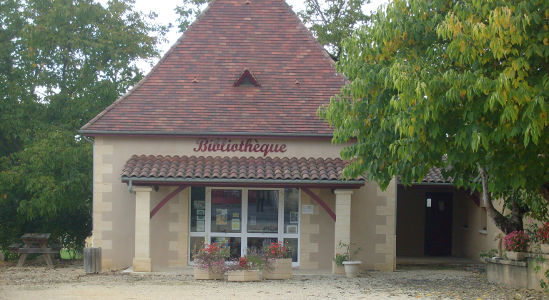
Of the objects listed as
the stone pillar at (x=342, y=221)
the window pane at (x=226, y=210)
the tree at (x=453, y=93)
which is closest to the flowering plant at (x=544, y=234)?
the tree at (x=453, y=93)

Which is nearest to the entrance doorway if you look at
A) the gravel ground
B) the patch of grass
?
the gravel ground

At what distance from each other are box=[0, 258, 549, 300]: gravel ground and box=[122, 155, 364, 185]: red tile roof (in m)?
2.19

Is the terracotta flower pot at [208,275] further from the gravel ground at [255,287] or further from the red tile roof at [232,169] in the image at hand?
the red tile roof at [232,169]

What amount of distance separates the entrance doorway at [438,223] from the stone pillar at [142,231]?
10110 mm

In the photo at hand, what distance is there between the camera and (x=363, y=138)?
1355cm

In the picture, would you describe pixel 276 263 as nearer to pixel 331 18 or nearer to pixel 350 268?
pixel 350 268

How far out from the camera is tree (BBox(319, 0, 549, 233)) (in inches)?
406

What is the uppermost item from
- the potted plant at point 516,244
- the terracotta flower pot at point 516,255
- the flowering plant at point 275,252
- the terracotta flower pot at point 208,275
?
the potted plant at point 516,244

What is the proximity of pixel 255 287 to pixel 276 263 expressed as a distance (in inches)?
56.0

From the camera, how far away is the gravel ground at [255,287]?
12727 millimetres

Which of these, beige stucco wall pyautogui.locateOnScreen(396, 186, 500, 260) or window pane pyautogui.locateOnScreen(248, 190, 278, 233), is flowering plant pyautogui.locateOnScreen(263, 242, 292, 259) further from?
beige stucco wall pyautogui.locateOnScreen(396, 186, 500, 260)

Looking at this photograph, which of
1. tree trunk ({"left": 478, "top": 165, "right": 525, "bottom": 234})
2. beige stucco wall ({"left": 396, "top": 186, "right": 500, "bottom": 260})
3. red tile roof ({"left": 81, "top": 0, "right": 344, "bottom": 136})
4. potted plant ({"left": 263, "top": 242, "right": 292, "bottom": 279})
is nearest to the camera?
tree trunk ({"left": 478, "top": 165, "right": 525, "bottom": 234})

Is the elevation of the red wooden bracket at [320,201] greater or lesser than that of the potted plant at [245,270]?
greater

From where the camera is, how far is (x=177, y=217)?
1736 centimetres
